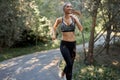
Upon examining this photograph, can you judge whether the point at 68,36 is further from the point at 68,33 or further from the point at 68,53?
the point at 68,53

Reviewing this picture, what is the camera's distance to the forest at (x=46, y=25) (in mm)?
12141

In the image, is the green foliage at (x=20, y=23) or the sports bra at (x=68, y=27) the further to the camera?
the green foliage at (x=20, y=23)

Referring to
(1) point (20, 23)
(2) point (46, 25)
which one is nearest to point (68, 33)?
(1) point (20, 23)

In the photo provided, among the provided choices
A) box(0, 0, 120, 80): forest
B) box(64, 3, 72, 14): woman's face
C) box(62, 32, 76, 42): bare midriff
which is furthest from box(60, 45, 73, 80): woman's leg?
box(0, 0, 120, 80): forest

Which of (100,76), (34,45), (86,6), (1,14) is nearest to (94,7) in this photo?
(86,6)

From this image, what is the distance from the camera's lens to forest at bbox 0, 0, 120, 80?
12141mm

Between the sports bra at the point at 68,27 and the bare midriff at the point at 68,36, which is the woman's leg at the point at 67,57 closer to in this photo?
the bare midriff at the point at 68,36

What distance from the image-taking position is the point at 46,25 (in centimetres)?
2783

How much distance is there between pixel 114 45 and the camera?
60.6ft

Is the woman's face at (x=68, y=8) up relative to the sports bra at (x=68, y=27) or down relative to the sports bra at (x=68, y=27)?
up

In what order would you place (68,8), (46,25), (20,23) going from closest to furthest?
(68,8), (20,23), (46,25)

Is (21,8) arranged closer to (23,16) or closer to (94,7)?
(23,16)

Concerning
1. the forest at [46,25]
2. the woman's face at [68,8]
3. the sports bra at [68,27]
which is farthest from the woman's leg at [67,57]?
the forest at [46,25]

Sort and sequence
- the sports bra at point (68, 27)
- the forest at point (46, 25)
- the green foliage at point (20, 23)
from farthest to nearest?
the green foliage at point (20, 23) < the forest at point (46, 25) < the sports bra at point (68, 27)
